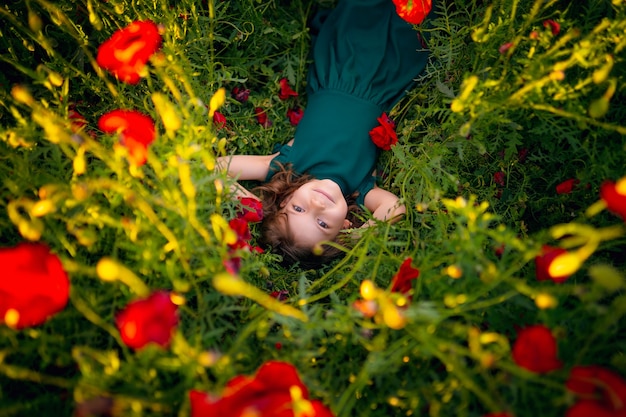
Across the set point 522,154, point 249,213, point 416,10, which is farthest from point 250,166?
point 522,154

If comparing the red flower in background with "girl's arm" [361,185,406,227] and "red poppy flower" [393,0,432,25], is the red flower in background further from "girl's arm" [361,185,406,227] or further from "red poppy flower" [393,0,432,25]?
"red poppy flower" [393,0,432,25]

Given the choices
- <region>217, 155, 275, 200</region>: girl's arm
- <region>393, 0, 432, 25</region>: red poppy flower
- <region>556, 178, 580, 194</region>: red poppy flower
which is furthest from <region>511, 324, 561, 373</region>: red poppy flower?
<region>217, 155, 275, 200</region>: girl's arm

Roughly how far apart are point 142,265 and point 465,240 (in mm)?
763

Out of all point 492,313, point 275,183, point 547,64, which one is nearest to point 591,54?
point 547,64

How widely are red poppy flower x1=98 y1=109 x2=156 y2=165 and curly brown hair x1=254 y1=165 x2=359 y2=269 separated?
3.47 ft

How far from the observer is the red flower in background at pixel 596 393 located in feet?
2.28

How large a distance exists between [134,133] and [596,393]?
1.03m

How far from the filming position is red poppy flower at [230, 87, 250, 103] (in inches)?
84.7

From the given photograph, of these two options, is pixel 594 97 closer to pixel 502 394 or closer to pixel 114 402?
pixel 502 394

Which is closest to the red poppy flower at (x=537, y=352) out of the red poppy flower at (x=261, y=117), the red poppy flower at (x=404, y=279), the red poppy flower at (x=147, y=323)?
the red poppy flower at (x=404, y=279)

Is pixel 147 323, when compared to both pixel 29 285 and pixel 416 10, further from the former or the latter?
pixel 416 10

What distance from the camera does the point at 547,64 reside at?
50.3 inches

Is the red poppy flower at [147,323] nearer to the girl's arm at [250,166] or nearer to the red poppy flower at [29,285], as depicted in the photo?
the red poppy flower at [29,285]

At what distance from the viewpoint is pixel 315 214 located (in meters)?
1.89
